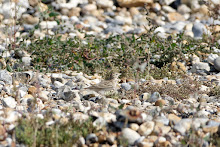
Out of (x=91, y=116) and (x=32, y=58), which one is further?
(x=32, y=58)

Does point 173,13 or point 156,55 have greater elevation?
point 173,13

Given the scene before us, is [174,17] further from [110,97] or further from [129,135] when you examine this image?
[129,135]

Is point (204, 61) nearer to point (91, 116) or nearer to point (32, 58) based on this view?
point (32, 58)

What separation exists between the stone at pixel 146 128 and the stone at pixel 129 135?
0.10 meters

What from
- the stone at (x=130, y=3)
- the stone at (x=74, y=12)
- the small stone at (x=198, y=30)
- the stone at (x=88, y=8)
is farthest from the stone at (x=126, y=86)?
the stone at (x=130, y=3)

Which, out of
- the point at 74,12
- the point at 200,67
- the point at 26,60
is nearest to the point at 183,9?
the point at 74,12

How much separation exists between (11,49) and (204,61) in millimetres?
3779

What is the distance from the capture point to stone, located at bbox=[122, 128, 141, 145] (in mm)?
3242

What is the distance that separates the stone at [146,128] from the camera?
3.38m

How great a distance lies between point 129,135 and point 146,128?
23 centimetres

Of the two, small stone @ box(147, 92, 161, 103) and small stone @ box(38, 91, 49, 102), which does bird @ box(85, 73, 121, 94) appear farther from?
small stone @ box(38, 91, 49, 102)

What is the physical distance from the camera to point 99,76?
628 cm

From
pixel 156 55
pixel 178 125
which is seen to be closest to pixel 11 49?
pixel 156 55

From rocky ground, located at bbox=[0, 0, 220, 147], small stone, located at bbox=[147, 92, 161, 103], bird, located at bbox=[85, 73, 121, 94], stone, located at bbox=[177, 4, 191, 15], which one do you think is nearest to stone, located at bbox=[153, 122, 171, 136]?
rocky ground, located at bbox=[0, 0, 220, 147]
